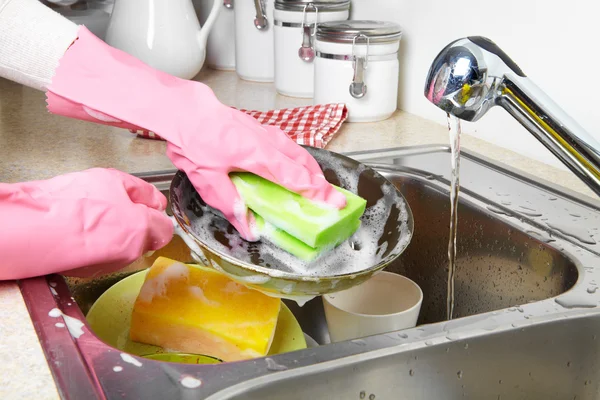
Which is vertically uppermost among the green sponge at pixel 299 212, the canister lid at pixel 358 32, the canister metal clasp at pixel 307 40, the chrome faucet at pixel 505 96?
the chrome faucet at pixel 505 96

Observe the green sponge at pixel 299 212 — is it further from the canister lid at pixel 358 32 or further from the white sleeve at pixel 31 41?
the canister lid at pixel 358 32

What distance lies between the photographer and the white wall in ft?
3.12

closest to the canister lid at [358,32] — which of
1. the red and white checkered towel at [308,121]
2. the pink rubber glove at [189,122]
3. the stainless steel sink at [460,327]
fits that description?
the red and white checkered towel at [308,121]

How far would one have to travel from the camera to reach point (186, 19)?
145 centimetres

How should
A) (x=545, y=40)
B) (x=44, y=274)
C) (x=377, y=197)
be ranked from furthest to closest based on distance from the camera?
(x=545, y=40)
(x=377, y=197)
(x=44, y=274)

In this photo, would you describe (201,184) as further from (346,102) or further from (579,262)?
(346,102)

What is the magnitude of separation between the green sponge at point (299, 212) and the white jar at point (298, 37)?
69 cm

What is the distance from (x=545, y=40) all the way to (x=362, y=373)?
2.14 ft

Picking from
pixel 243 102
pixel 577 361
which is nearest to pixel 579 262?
pixel 577 361

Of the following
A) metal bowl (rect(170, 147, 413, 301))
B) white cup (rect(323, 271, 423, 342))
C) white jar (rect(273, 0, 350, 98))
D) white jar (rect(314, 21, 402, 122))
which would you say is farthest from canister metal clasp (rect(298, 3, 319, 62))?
white cup (rect(323, 271, 423, 342))

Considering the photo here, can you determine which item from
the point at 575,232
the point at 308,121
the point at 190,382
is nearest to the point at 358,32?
the point at 308,121

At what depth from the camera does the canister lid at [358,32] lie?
1.20 meters

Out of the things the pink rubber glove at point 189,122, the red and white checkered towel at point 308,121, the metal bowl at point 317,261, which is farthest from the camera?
the red and white checkered towel at point 308,121

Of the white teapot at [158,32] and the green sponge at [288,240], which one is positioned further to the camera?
the white teapot at [158,32]
